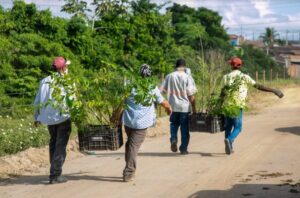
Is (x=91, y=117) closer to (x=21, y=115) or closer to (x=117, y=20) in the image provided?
(x=21, y=115)

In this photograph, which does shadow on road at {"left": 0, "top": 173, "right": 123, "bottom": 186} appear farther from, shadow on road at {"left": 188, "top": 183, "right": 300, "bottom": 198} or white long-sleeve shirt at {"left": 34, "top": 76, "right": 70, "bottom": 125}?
shadow on road at {"left": 188, "top": 183, "right": 300, "bottom": 198}

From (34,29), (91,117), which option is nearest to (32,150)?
(91,117)

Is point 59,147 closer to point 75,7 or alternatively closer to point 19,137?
point 19,137

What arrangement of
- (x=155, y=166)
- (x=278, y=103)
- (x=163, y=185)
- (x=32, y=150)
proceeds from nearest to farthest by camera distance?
(x=163, y=185), (x=155, y=166), (x=32, y=150), (x=278, y=103)

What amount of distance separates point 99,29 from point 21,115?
8.34 meters

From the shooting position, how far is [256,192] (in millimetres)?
7887

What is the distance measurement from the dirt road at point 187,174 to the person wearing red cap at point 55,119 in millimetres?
301

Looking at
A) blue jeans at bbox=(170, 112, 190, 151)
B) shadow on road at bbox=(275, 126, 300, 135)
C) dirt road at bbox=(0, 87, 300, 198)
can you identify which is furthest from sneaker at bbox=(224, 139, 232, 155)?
shadow on road at bbox=(275, 126, 300, 135)

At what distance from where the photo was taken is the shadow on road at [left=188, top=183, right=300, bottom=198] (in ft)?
25.2

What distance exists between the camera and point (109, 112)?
30.0 feet

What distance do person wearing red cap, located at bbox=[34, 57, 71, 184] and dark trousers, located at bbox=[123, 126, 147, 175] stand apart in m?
0.93

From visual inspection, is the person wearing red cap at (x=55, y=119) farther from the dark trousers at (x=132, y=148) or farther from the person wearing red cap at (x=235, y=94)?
the person wearing red cap at (x=235, y=94)

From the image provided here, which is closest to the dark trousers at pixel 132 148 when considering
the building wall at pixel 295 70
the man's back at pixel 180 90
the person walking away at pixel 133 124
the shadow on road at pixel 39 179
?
the person walking away at pixel 133 124

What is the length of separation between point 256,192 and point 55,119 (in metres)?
3.07
